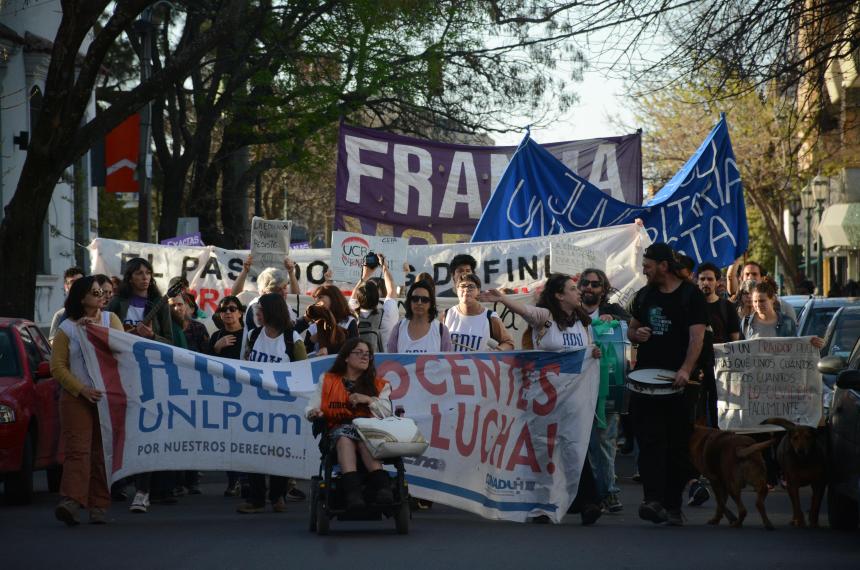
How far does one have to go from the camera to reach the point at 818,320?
15859mm

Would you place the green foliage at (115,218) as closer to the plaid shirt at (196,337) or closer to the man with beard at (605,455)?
the plaid shirt at (196,337)

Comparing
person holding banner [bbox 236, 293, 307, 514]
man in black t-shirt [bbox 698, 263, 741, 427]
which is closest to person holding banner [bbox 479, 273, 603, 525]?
man in black t-shirt [bbox 698, 263, 741, 427]

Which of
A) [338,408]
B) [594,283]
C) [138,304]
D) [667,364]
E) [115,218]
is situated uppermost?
[115,218]

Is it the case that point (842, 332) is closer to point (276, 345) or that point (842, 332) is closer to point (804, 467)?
point (804, 467)

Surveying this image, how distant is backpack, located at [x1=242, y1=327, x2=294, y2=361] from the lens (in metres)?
11.1

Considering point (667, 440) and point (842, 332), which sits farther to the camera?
point (842, 332)

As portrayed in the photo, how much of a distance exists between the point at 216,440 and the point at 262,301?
3.73 feet

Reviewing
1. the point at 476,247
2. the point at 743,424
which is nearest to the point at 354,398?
the point at 743,424

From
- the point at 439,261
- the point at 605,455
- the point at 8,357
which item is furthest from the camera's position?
the point at 439,261

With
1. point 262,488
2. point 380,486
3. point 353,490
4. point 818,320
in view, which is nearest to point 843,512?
point 380,486

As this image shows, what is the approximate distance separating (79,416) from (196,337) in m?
2.92

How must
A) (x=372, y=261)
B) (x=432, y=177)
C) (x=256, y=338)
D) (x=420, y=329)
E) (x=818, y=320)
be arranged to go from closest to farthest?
(x=256, y=338) < (x=420, y=329) < (x=372, y=261) < (x=818, y=320) < (x=432, y=177)

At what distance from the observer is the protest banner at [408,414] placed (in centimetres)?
1045

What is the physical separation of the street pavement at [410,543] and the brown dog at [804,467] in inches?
8.0
